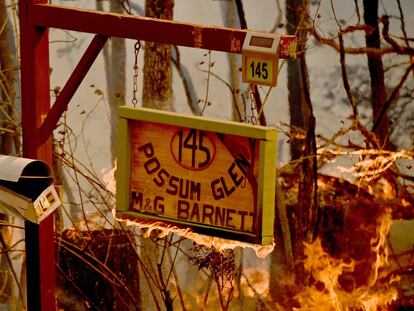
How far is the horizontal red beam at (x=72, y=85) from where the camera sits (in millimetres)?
5004

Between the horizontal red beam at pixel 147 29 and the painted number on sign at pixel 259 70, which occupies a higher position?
the horizontal red beam at pixel 147 29

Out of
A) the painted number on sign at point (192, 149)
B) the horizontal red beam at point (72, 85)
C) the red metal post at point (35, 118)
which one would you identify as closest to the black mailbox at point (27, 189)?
the red metal post at point (35, 118)

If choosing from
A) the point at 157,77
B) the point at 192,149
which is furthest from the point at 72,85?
the point at 157,77

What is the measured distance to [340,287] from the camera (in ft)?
22.4

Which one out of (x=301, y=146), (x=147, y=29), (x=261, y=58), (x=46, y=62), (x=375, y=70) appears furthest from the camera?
(x=301, y=146)

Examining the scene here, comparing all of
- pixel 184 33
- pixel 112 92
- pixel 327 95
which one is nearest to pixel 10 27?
pixel 112 92

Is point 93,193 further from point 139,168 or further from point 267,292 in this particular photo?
point 139,168

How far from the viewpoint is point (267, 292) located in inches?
278

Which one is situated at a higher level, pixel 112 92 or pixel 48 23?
pixel 48 23

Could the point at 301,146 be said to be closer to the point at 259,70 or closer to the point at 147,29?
the point at 147,29

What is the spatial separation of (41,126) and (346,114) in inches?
84.6

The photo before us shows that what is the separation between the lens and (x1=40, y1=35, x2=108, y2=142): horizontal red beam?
5.00 metres

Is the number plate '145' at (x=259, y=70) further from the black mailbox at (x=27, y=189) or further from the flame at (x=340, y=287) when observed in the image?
the flame at (x=340, y=287)

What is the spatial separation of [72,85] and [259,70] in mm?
1070
